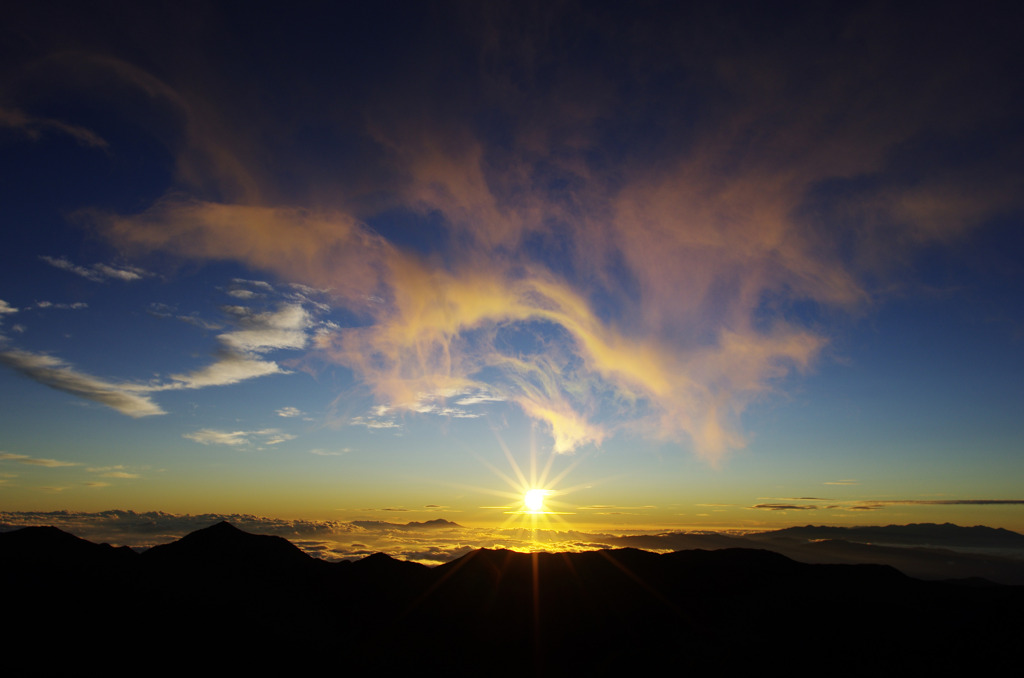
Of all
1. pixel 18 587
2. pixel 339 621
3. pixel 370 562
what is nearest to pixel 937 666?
pixel 339 621

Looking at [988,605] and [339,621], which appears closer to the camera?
[988,605]

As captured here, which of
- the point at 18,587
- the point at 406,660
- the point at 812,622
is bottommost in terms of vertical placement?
the point at 406,660

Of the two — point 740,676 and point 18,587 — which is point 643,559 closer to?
point 740,676

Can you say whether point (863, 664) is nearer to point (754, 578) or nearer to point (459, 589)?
point (754, 578)

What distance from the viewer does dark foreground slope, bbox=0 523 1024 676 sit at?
93.6 m

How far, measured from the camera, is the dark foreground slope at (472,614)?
9362cm

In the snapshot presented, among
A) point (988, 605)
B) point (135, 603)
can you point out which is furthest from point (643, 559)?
point (135, 603)

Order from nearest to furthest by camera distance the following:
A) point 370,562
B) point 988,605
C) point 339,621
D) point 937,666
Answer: point 937,666, point 988,605, point 339,621, point 370,562

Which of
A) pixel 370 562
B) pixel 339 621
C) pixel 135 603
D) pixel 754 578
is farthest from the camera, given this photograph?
pixel 370 562

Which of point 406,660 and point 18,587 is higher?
point 18,587

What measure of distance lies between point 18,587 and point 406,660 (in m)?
76.1

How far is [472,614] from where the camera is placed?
136750 mm

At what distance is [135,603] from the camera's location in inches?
3912

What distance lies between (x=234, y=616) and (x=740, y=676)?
103 meters
